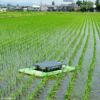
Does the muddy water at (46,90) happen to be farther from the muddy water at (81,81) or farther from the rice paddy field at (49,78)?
the muddy water at (81,81)

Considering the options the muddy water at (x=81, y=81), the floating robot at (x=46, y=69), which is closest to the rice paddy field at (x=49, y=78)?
the muddy water at (x=81, y=81)

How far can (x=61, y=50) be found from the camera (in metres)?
11.7

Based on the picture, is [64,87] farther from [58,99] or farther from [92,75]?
[92,75]

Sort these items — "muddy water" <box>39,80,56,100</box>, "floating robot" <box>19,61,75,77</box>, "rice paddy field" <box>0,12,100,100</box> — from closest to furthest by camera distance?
"muddy water" <box>39,80,56,100</box>
"rice paddy field" <box>0,12,100,100</box>
"floating robot" <box>19,61,75,77</box>

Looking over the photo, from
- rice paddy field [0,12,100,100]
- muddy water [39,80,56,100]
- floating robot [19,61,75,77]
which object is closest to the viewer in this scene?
muddy water [39,80,56,100]

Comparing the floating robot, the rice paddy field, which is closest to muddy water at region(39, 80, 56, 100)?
the rice paddy field

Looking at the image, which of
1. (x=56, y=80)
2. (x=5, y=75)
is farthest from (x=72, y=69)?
(x=5, y=75)

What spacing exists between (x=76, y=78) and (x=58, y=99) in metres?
1.67

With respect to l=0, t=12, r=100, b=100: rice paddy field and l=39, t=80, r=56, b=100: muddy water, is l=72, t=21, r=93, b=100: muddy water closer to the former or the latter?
l=0, t=12, r=100, b=100: rice paddy field

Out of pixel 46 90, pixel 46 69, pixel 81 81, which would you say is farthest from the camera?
pixel 46 69

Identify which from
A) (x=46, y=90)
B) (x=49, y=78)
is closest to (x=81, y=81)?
(x=49, y=78)

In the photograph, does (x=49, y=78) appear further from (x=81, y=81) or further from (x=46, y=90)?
(x=46, y=90)

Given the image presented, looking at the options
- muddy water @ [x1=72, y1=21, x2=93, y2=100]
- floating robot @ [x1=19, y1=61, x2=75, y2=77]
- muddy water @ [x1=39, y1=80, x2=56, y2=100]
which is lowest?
muddy water @ [x1=72, y1=21, x2=93, y2=100]

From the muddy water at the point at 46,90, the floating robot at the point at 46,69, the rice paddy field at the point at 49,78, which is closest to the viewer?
the muddy water at the point at 46,90
